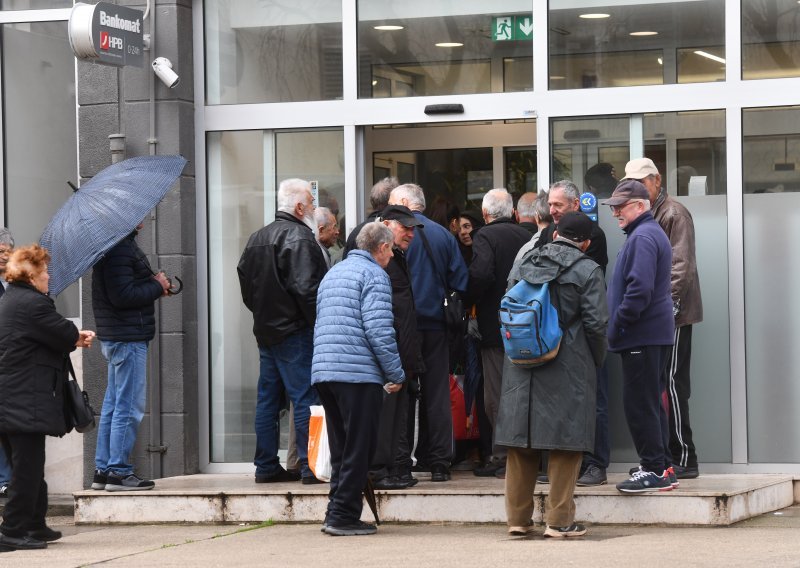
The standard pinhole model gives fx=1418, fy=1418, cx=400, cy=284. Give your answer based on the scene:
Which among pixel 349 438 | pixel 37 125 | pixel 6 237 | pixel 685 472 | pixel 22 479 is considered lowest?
pixel 685 472

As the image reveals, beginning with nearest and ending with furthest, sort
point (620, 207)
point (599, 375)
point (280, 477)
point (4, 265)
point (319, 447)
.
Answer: point (620, 207), point (319, 447), point (599, 375), point (280, 477), point (4, 265)

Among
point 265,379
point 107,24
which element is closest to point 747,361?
point 265,379

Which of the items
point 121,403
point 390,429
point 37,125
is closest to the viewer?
point 390,429

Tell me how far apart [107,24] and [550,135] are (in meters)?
3.16

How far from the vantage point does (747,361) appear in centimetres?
958

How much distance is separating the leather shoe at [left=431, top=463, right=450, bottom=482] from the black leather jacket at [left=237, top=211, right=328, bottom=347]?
3.99 feet

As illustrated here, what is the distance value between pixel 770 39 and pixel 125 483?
5.25 m

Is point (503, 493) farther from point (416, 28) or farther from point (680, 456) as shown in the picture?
point (416, 28)

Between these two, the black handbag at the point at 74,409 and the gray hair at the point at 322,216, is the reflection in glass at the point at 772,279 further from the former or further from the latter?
the black handbag at the point at 74,409

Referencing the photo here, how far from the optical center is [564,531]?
7.77m

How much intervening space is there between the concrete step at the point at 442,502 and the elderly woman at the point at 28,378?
116 cm

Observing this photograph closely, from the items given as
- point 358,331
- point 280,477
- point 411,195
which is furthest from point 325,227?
point 358,331

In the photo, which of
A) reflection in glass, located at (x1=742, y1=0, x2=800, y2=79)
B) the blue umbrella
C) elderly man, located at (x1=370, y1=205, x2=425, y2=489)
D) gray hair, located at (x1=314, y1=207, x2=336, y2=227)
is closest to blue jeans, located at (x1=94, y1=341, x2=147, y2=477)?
the blue umbrella

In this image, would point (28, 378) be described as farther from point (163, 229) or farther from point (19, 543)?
point (163, 229)
